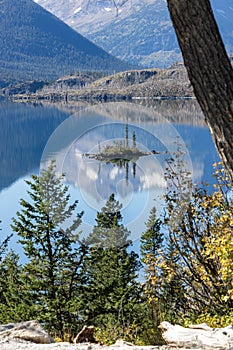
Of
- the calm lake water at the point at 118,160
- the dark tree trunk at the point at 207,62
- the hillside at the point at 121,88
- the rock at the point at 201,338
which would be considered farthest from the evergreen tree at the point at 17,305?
the hillside at the point at 121,88

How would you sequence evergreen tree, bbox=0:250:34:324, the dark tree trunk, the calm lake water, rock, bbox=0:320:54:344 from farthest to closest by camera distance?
evergreen tree, bbox=0:250:34:324, the calm lake water, rock, bbox=0:320:54:344, the dark tree trunk

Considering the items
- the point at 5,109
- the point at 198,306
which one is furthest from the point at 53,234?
the point at 5,109

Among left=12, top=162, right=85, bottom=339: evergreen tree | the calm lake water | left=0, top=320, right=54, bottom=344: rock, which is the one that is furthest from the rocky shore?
left=12, top=162, right=85, bottom=339: evergreen tree

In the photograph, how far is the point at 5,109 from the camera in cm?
14662

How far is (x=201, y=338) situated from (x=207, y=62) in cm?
263

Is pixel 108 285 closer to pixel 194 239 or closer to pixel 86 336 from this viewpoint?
pixel 194 239

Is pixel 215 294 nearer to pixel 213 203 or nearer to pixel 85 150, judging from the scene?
pixel 213 203

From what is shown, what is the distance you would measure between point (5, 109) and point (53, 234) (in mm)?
134482

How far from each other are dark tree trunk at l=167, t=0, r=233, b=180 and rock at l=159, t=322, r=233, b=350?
2.16 meters

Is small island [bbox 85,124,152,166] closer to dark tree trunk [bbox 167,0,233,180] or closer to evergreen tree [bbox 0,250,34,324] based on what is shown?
dark tree trunk [bbox 167,0,233,180]

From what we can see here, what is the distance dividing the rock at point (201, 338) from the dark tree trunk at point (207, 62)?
216cm

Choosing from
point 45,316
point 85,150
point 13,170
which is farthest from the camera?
point 13,170

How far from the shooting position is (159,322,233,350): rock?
13.8 ft

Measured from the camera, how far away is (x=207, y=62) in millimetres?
2525
